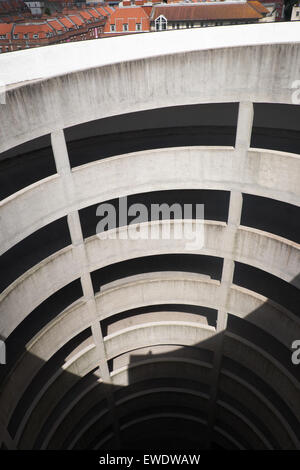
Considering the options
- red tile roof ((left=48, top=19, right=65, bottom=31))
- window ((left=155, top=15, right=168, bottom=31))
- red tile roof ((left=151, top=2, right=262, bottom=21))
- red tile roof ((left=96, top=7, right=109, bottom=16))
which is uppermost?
red tile roof ((left=96, top=7, right=109, bottom=16))

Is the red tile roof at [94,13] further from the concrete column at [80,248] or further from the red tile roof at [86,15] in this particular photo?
the concrete column at [80,248]

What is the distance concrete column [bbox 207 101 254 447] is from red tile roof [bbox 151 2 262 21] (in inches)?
1943

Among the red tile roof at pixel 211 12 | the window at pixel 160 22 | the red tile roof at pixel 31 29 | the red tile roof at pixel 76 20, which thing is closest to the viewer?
the red tile roof at pixel 211 12

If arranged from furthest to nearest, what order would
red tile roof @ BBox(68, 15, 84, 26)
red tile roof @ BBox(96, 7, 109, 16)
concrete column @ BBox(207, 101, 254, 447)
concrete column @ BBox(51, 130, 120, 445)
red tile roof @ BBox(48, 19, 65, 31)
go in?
1. red tile roof @ BBox(96, 7, 109, 16)
2. red tile roof @ BBox(68, 15, 84, 26)
3. red tile roof @ BBox(48, 19, 65, 31)
4. concrete column @ BBox(207, 101, 254, 447)
5. concrete column @ BBox(51, 130, 120, 445)

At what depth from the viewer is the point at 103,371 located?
23.8 metres

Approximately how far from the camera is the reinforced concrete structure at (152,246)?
557 inches

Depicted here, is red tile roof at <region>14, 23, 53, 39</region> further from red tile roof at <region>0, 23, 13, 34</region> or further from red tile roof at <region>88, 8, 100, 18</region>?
red tile roof at <region>88, 8, 100, 18</region>

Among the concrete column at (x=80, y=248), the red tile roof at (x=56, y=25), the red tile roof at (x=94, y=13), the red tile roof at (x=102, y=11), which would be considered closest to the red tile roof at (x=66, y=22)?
the red tile roof at (x=56, y=25)

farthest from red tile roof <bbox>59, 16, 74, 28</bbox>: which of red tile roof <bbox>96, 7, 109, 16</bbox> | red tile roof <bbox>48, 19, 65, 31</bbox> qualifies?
red tile roof <bbox>96, 7, 109, 16</bbox>

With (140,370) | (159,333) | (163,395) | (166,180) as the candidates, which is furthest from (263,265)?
(163,395)

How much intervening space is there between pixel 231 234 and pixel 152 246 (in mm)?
4393

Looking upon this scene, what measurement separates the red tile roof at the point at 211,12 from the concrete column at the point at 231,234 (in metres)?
49.4

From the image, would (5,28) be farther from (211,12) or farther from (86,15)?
(211,12)

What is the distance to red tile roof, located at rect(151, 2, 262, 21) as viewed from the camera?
2156 inches
